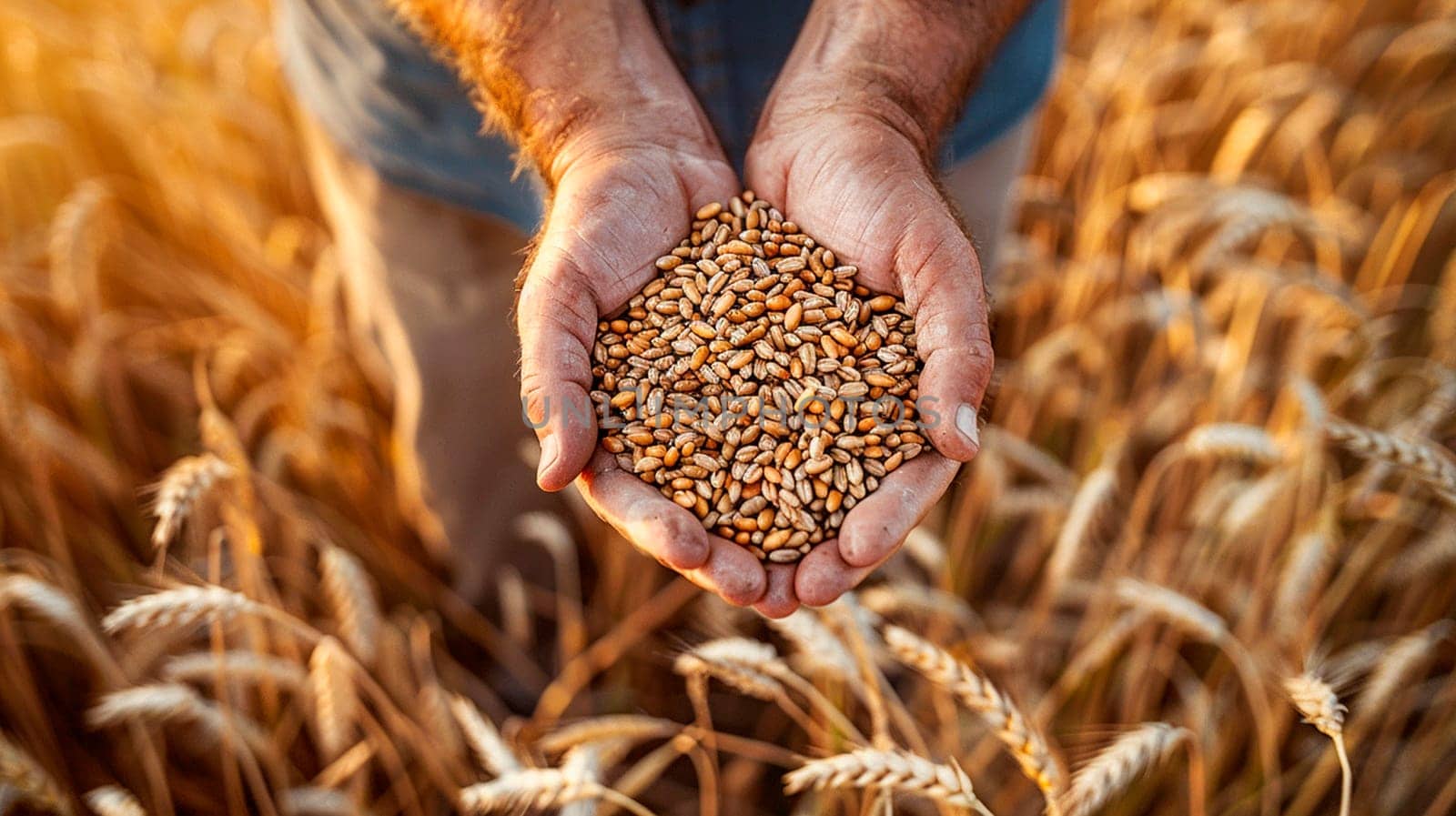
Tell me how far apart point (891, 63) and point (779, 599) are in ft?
2.62

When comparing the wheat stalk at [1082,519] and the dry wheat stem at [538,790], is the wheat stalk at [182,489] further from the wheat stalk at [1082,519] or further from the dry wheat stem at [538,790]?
the wheat stalk at [1082,519]

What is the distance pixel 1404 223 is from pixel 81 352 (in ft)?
9.31

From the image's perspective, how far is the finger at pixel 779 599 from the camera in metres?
1.12

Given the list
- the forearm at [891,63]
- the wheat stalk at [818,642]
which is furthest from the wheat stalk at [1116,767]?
the forearm at [891,63]

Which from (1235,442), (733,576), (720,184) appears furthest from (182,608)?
(1235,442)

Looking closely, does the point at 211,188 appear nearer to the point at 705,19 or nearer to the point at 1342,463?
the point at 705,19

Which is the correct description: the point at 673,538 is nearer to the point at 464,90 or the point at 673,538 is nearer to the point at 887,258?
the point at 887,258

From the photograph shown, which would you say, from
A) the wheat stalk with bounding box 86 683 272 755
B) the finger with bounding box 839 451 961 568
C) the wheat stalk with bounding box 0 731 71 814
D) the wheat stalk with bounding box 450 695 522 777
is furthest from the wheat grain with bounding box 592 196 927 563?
the wheat stalk with bounding box 0 731 71 814

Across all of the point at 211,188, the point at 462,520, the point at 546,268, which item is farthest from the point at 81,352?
the point at 546,268

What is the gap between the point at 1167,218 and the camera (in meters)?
2.13

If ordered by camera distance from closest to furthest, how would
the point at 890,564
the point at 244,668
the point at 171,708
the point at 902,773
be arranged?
1. the point at 902,773
2. the point at 171,708
3. the point at 244,668
4. the point at 890,564

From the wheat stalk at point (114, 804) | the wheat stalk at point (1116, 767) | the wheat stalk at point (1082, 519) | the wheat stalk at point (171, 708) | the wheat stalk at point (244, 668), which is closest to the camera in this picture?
the wheat stalk at point (1116, 767)

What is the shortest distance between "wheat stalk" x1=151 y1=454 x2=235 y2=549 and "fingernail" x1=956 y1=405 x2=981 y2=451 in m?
0.99

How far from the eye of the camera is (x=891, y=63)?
1365 millimetres
